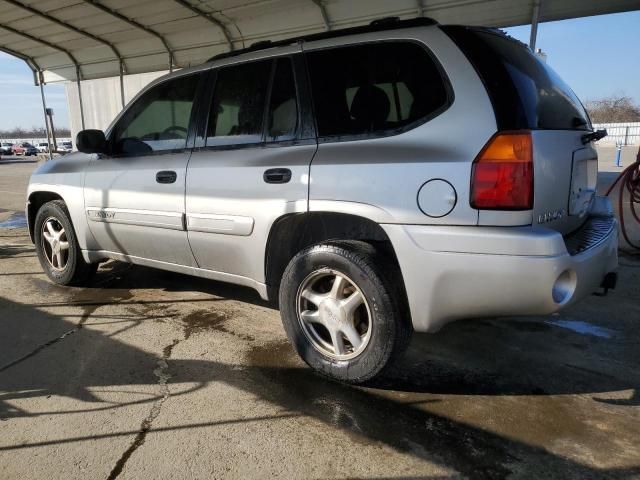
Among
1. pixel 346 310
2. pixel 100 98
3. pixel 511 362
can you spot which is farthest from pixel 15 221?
pixel 511 362

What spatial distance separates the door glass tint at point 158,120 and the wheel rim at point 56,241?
3.70 ft

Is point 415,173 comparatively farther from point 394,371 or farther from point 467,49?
point 394,371

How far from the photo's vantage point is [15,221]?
837cm

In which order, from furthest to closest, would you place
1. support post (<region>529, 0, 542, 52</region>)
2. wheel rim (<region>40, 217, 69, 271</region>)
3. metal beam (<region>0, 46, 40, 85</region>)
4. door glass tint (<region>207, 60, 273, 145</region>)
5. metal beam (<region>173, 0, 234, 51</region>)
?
metal beam (<region>0, 46, 40, 85</region>), metal beam (<region>173, 0, 234, 51</region>), support post (<region>529, 0, 542, 52</region>), wheel rim (<region>40, 217, 69, 271</region>), door glass tint (<region>207, 60, 273, 145</region>)

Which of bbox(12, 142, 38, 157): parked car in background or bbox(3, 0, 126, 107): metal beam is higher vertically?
bbox(3, 0, 126, 107): metal beam

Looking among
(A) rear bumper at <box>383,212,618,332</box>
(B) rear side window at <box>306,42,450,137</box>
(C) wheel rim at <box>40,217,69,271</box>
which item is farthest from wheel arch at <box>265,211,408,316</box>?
(C) wheel rim at <box>40,217,69,271</box>

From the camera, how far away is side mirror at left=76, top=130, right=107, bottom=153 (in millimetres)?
3742

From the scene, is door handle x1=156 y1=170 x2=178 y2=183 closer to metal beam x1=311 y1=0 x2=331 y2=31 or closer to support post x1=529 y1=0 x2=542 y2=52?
metal beam x1=311 y1=0 x2=331 y2=31

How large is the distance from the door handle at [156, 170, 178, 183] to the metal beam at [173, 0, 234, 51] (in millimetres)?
4788

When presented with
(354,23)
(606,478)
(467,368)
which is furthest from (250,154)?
(354,23)

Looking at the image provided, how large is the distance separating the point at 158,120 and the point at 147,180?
52cm

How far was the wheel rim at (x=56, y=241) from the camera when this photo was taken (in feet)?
14.5

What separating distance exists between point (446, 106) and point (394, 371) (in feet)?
4.99

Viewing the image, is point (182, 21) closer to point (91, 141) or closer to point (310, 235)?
point (91, 141)
